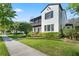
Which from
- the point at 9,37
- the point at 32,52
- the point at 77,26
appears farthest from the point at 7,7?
the point at 77,26

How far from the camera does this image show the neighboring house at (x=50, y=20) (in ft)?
23.9

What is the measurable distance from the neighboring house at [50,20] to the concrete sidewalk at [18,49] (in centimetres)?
48

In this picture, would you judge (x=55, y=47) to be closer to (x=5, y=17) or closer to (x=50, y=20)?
(x=50, y=20)

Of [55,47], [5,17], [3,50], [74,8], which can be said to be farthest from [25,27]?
[74,8]

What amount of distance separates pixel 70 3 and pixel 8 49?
1.79 m

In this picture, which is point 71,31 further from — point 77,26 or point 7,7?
point 7,7

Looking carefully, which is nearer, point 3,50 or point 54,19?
point 3,50

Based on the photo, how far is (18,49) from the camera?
720 centimetres

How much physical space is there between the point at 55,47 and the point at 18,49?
2.83 feet

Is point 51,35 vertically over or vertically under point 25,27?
under

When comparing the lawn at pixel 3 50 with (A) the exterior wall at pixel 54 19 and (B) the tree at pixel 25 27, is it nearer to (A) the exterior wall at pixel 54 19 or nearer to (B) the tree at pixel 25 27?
(B) the tree at pixel 25 27

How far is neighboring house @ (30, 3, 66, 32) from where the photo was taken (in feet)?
23.9

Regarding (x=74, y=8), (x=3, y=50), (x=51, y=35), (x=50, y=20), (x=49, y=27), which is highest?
(x=74, y=8)

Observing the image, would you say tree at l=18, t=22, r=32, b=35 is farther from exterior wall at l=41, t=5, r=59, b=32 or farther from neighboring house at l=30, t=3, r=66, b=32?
exterior wall at l=41, t=5, r=59, b=32
